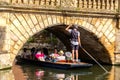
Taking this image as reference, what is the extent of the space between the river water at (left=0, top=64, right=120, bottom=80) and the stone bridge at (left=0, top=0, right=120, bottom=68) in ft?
2.83

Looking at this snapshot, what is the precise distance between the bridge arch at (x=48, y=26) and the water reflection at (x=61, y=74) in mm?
1144

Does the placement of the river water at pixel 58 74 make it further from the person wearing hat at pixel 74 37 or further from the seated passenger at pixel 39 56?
the person wearing hat at pixel 74 37

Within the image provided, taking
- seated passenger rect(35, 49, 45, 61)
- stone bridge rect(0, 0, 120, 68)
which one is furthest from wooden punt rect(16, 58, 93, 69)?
stone bridge rect(0, 0, 120, 68)

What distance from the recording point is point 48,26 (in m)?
17.7

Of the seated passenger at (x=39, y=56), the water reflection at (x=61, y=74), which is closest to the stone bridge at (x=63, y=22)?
the water reflection at (x=61, y=74)

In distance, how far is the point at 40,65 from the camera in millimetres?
18984

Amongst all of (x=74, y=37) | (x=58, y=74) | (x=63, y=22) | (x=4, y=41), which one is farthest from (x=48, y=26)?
(x=58, y=74)

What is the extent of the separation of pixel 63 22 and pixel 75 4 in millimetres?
929

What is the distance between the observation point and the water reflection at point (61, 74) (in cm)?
1521

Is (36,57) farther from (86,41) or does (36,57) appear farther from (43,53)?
(86,41)

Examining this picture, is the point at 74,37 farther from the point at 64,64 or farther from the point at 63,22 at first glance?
the point at 64,64

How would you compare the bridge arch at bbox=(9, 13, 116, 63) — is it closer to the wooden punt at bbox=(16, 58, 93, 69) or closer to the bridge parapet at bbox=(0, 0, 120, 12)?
the bridge parapet at bbox=(0, 0, 120, 12)

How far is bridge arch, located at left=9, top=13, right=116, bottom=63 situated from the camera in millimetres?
16703

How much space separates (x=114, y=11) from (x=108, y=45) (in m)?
1.47
